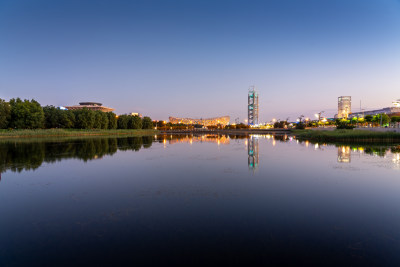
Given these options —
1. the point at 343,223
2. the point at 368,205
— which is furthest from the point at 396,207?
the point at 343,223

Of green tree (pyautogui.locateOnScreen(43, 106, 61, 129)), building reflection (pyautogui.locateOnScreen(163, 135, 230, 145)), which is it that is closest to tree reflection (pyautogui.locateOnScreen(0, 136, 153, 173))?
building reflection (pyautogui.locateOnScreen(163, 135, 230, 145))

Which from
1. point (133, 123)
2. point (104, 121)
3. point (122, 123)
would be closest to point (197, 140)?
point (104, 121)

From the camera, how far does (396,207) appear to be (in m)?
7.57

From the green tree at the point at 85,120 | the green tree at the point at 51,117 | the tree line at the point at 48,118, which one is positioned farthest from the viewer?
the green tree at the point at 85,120

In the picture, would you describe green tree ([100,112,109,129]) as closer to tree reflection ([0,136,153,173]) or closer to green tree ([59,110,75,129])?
green tree ([59,110,75,129])

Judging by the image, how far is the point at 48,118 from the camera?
227ft

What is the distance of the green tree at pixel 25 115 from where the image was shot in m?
59.3

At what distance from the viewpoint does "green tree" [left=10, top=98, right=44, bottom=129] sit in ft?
195

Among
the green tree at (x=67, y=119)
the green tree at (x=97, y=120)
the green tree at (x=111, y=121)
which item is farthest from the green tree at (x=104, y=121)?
the green tree at (x=67, y=119)

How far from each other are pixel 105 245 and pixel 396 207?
906cm

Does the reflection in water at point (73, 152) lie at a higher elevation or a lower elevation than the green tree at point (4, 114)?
lower

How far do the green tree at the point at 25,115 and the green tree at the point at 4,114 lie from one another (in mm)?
1511

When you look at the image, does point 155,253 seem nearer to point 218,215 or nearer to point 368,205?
Answer: point 218,215

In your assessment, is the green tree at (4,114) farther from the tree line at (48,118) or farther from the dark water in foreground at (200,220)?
the dark water in foreground at (200,220)
